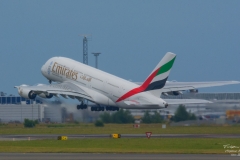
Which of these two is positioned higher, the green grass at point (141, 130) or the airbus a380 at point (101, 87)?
the airbus a380 at point (101, 87)

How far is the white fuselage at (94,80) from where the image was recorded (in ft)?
265

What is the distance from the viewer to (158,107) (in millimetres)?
77562

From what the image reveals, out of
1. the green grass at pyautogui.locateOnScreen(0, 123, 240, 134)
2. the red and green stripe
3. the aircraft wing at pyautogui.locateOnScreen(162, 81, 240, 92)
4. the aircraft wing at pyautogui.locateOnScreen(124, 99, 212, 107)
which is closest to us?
the green grass at pyautogui.locateOnScreen(0, 123, 240, 134)

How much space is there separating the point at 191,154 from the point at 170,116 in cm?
4306

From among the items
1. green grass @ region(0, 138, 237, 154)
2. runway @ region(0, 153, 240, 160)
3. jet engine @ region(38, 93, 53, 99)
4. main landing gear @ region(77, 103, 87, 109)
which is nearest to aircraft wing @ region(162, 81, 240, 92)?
main landing gear @ region(77, 103, 87, 109)

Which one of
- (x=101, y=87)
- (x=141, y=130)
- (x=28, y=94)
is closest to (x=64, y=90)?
(x=28, y=94)

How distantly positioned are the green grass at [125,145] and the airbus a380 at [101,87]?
15625 millimetres

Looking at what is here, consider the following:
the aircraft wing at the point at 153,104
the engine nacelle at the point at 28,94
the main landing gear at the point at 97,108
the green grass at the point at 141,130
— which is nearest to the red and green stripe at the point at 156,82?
the aircraft wing at the point at 153,104

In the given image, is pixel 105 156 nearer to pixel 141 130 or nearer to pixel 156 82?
pixel 156 82

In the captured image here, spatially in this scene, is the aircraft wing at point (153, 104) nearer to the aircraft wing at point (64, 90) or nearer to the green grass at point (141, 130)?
the green grass at point (141, 130)

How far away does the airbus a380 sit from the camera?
76750 mm

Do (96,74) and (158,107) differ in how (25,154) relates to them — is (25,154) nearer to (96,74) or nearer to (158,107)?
(158,107)

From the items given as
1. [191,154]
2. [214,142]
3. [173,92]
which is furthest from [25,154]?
[173,92]

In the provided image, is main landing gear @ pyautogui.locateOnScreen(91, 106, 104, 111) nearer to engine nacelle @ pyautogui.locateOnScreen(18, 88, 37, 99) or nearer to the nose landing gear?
the nose landing gear
